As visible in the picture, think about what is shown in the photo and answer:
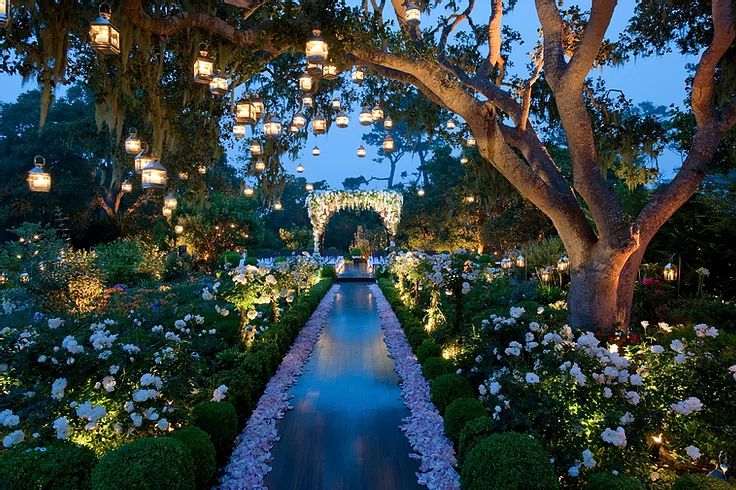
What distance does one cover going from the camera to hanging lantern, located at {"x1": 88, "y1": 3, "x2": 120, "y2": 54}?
310cm

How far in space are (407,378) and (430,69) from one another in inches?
139

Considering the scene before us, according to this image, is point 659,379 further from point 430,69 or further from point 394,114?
point 394,114

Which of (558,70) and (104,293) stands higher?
(558,70)

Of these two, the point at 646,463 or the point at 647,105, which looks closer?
the point at 646,463

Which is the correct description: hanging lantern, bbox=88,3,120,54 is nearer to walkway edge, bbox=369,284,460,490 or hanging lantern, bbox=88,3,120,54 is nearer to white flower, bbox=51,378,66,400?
white flower, bbox=51,378,66,400

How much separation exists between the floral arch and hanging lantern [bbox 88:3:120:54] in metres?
18.6

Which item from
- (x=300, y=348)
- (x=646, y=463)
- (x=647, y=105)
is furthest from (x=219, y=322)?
(x=647, y=105)

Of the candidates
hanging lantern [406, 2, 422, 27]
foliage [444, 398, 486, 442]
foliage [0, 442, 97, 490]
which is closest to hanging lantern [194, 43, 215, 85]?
hanging lantern [406, 2, 422, 27]

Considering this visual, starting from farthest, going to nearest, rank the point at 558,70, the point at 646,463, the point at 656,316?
the point at 656,316, the point at 558,70, the point at 646,463

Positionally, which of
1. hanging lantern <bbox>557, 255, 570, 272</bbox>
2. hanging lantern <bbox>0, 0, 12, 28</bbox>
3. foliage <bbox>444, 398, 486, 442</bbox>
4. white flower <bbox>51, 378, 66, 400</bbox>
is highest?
hanging lantern <bbox>0, 0, 12, 28</bbox>

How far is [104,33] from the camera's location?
312cm

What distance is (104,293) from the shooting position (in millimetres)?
8148

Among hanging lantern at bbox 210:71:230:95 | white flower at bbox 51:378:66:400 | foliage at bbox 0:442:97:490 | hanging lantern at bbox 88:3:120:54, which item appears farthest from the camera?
hanging lantern at bbox 210:71:230:95

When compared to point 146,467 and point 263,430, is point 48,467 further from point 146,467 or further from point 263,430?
point 263,430
